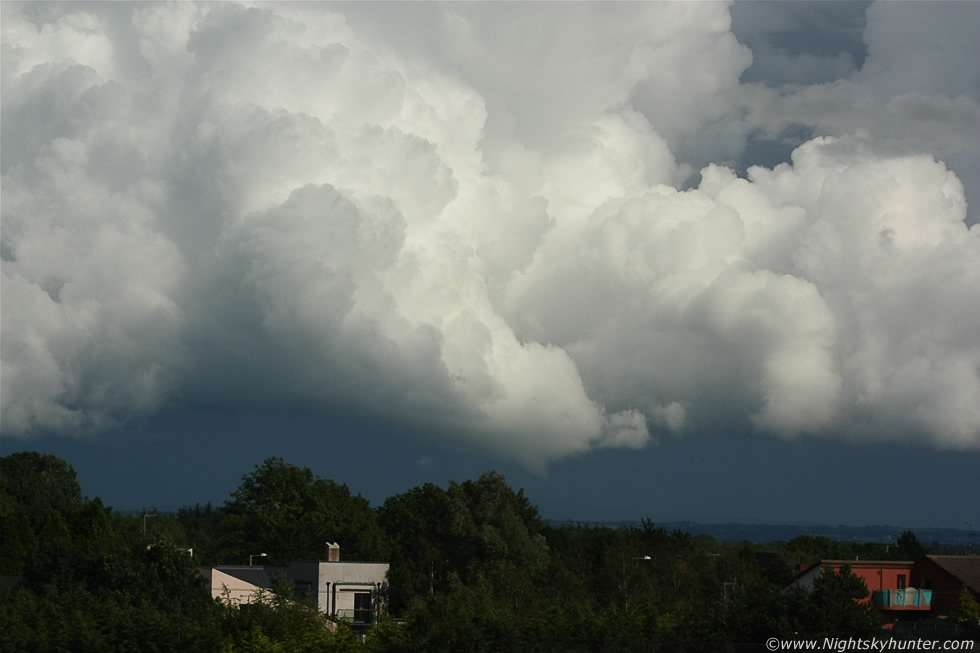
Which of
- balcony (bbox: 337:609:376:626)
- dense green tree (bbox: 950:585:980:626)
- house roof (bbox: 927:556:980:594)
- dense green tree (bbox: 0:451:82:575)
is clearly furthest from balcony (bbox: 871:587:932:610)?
dense green tree (bbox: 0:451:82:575)

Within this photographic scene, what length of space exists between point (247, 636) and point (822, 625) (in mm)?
20960

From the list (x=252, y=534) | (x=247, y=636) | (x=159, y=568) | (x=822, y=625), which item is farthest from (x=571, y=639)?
(x=252, y=534)

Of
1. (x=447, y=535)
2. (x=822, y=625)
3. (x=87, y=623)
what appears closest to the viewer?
(x=822, y=625)

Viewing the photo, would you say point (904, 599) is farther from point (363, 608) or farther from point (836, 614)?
point (836, 614)

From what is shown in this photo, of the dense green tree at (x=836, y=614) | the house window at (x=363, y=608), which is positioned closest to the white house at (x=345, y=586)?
the house window at (x=363, y=608)

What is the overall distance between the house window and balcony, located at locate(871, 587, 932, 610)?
111ft

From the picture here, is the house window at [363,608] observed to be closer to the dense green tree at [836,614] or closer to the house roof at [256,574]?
the house roof at [256,574]

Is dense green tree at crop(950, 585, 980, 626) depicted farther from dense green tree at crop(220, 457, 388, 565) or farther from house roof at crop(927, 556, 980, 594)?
dense green tree at crop(220, 457, 388, 565)

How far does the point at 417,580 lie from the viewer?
83438 mm

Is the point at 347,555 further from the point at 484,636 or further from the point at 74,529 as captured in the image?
the point at 484,636

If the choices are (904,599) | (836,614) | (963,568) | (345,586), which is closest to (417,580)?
(345,586)

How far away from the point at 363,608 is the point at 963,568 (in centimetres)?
4305

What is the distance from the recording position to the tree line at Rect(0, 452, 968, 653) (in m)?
39.1

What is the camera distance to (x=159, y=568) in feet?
183
